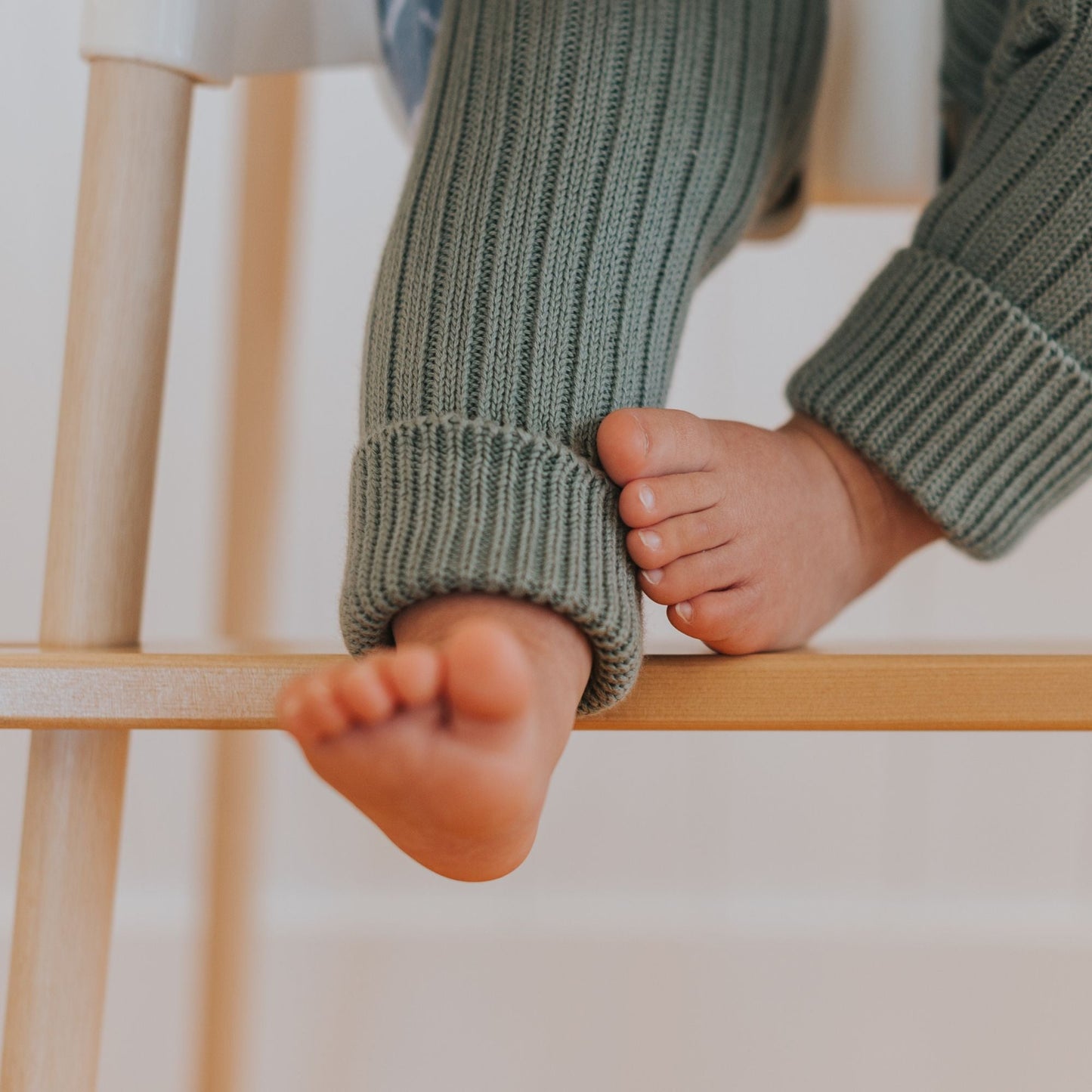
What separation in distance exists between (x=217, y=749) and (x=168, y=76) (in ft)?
1.22

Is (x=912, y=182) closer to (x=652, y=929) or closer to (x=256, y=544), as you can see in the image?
(x=256, y=544)

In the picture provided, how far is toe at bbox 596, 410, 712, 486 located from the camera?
343 mm

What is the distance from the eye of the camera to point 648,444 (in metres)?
0.34

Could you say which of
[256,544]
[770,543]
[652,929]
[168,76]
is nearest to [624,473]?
[770,543]

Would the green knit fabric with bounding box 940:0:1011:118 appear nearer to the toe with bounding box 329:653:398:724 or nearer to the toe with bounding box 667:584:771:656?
the toe with bounding box 667:584:771:656

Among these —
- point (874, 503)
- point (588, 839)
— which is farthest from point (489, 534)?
point (588, 839)

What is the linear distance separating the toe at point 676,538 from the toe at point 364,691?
113 mm

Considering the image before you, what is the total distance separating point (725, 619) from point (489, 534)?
8 centimetres

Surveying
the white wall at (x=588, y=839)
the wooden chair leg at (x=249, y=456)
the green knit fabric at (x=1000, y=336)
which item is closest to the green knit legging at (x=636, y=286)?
the green knit fabric at (x=1000, y=336)

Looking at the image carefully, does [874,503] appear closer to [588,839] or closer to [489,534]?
[489,534]

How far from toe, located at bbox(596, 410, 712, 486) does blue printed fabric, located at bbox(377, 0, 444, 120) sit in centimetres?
25

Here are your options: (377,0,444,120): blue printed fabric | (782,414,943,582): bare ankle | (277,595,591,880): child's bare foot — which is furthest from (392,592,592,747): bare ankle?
(377,0,444,120): blue printed fabric

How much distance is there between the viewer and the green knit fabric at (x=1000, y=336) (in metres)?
0.38

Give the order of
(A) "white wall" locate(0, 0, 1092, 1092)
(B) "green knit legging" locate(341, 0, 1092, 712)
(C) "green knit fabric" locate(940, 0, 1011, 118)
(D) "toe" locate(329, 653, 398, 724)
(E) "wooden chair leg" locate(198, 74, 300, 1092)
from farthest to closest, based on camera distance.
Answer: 1. (A) "white wall" locate(0, 0, 1092, 1092)
2. (E) "wooden chair leg" locate(198, 74, 300, 1092)
3. (C) "green knit fabric" locate(940, 0, 1011, 118)
4. (B) "green knit legging" locate(341, 0, 1092, 712)
5. (D) "toe" locate(329, 653, 398, 724)
